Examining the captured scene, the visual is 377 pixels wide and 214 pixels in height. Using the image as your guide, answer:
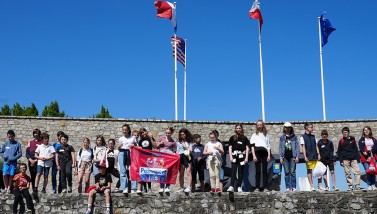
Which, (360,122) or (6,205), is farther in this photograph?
(360,122)

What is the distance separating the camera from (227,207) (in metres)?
12.6

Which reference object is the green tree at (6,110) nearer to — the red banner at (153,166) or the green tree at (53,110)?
the green tree at (53,110)

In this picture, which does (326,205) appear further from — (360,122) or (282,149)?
(360,122)

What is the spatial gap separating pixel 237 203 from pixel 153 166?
2377mm

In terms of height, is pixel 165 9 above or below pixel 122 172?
above

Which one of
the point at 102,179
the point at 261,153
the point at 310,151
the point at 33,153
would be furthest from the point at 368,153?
the point at 33,153

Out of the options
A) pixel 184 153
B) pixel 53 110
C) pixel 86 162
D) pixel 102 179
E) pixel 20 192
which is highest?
pixel 53 110

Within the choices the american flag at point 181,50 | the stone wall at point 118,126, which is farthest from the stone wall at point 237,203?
the american flag at point 181,50

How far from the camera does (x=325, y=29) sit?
25.8 meters

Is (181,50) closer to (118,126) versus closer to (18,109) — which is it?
(118,126)

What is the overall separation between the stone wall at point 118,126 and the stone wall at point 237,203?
32.1ft

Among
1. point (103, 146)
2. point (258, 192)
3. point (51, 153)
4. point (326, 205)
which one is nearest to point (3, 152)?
point (51, 153)

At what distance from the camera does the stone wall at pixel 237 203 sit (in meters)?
12.5

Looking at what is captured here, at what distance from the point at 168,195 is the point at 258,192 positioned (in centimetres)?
227
